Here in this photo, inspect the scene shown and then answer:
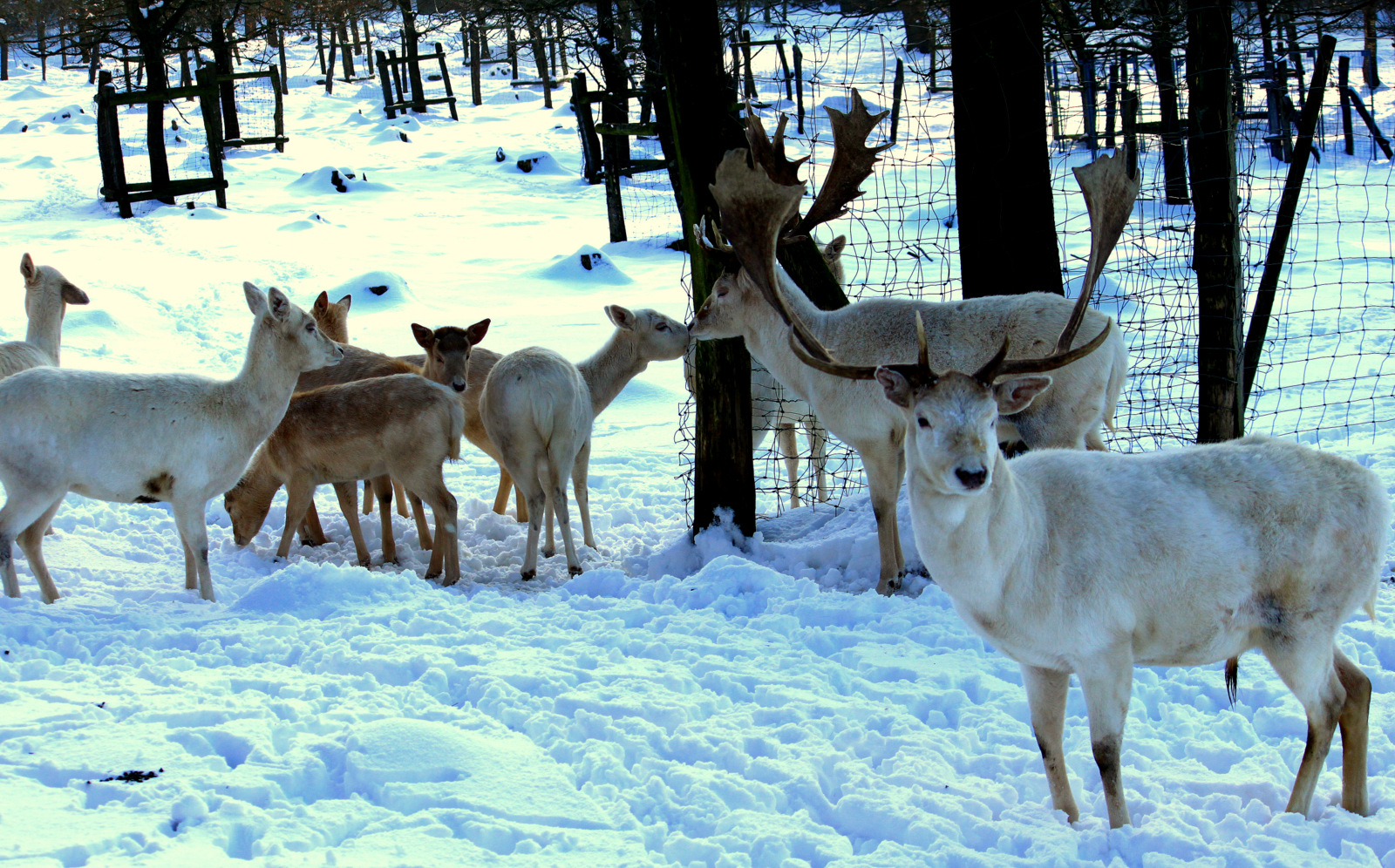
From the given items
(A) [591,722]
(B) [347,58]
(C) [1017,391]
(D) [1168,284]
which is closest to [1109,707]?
(C) [1017,391]

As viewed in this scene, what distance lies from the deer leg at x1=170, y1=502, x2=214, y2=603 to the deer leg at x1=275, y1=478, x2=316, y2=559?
42.3 inches

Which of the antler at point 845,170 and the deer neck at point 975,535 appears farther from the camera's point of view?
the antler at point 845,170

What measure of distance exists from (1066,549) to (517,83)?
40587mm

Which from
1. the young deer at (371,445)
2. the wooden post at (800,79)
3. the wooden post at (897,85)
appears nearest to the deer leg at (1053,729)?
the wooden post at (897,85)

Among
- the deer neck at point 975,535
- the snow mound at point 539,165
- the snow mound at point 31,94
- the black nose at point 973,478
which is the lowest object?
the deer neck at point 975,535

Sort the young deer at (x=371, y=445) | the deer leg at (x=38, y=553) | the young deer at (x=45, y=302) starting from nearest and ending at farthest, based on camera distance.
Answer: the deer leg at (x=38, y=553) < the young deer at (x=371, y=445) < the young deer at (x=45, y=302)

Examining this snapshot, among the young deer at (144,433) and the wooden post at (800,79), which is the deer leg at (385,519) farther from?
the wooden post at (800,79)

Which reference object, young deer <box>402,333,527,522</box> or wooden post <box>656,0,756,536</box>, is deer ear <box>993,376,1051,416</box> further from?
young deer <box>402,333,527,522</box>

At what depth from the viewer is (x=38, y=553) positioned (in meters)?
6.43

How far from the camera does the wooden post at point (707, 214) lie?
7254mm

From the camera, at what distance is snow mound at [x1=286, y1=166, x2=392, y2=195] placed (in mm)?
27922

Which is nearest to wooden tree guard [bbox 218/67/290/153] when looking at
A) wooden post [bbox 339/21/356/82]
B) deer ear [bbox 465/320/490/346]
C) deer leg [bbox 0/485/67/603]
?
wooden post [bbox 339/21/356/82]

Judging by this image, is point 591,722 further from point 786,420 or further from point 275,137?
point 275,137

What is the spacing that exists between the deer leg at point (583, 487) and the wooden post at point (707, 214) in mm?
989
